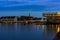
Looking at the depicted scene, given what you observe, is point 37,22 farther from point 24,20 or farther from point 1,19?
point 1,19

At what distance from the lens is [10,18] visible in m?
73.6

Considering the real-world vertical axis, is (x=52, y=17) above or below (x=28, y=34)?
below

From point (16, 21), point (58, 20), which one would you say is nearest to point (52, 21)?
point (58, 20)

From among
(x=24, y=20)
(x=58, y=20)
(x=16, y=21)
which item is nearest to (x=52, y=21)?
(x=58, y=20)

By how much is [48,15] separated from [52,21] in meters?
4.47

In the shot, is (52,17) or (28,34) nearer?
Answer: (28,34)

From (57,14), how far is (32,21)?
1275 centimetres

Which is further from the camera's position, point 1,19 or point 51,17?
point 1,19

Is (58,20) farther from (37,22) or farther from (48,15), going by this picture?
(37,22)

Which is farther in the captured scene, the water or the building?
the building

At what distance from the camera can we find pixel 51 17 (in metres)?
59.9

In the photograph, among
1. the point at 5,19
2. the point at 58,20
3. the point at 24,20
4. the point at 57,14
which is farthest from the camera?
the point at 5,19

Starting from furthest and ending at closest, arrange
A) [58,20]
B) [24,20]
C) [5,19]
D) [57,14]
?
[5,19], [24,20], [57,14], [58,20]

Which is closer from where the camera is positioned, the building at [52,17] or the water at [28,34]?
the water at [28,34]
